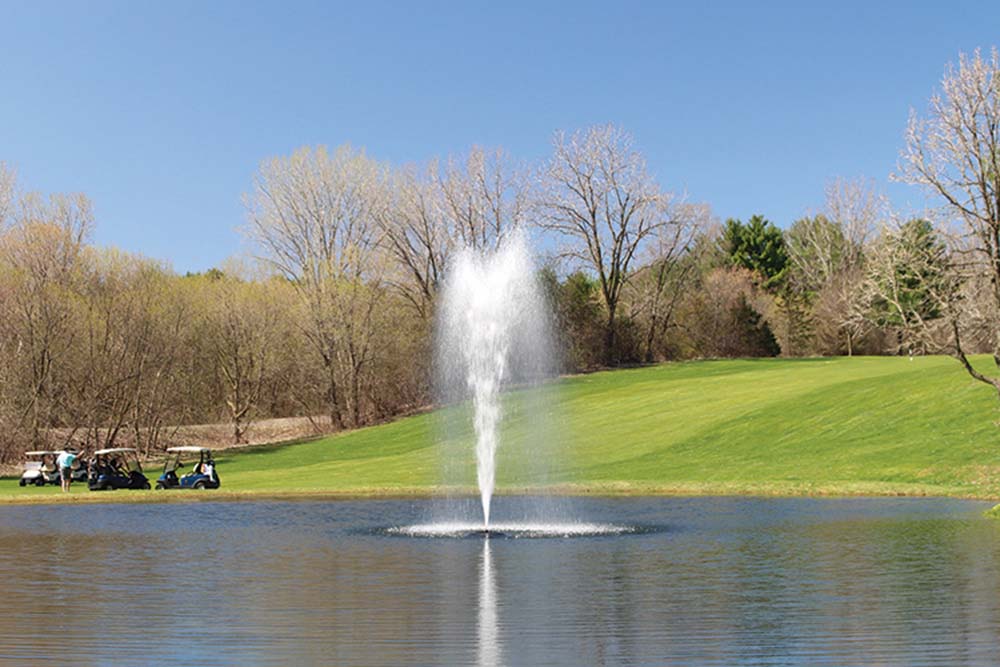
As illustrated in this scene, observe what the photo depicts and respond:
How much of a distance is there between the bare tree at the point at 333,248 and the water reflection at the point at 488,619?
60097 millimetres

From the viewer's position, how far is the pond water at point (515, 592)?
13.8m

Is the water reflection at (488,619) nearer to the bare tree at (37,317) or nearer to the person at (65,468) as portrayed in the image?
the person at (65,468)

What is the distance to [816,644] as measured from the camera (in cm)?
1390

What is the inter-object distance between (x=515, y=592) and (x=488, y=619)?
8.49ft

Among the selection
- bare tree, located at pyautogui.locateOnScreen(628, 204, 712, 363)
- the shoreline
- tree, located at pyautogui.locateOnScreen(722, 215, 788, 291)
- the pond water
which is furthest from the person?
tree, located at pyautogui.locateOnScreen(722, 215, 788, 291)

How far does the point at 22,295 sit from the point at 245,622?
53665 millimetres

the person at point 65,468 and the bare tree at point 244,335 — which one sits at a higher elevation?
the bare tree at point 244,335

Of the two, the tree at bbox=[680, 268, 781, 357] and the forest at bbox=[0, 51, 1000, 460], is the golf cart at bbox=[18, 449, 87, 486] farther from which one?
the tree at bbox=[680, 268, 781, 357]

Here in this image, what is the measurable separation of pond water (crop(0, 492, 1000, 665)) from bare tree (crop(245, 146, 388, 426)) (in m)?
50.6

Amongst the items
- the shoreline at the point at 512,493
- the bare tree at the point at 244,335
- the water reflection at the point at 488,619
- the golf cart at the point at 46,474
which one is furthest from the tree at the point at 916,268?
the bare tree at the point at 244,335

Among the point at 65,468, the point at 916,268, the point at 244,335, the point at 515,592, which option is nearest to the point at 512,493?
the point at 916,268

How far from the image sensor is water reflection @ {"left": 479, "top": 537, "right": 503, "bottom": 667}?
13.4 metres

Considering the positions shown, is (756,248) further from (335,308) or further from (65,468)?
(65,468)

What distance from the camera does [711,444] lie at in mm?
51531
